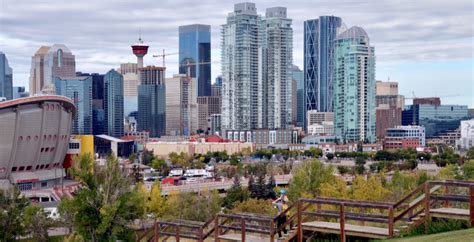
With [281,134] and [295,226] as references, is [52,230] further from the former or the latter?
[281,134]

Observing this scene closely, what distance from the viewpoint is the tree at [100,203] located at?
84.8 feet

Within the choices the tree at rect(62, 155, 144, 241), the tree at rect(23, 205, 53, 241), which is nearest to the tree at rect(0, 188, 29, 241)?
the tree at rect(23, 205, 53, 241)

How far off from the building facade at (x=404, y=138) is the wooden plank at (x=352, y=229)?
15944cm

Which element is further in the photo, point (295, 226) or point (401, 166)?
point (401, 166)

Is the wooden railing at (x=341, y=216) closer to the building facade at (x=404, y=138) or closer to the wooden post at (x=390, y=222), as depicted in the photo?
the wooden post at (x=390, y=222)

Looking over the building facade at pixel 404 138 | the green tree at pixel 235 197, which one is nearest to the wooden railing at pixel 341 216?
the green tree at pixel 235 197

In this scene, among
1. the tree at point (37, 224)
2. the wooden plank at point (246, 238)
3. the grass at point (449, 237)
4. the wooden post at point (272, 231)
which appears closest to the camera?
the grass at point (449, 237)

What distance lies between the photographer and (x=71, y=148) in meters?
96.3

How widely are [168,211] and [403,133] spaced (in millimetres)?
142666

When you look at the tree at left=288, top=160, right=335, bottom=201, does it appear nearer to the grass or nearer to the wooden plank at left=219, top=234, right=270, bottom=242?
the wooden plank at left=219, top=234, right=270, bottom=242

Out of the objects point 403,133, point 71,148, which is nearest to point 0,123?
point 71,148

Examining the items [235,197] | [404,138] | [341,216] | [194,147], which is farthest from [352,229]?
[404,138]

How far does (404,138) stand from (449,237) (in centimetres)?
16830

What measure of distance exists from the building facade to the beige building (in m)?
38.6
